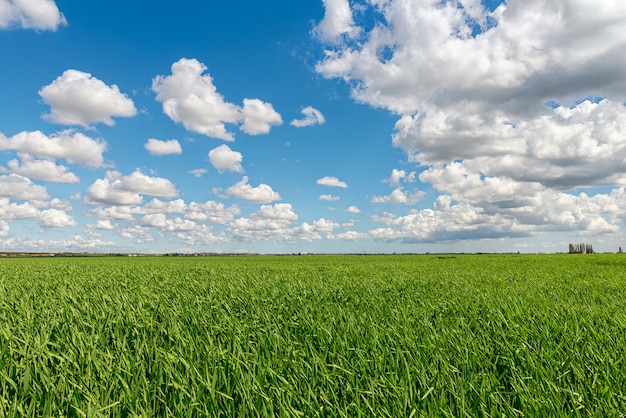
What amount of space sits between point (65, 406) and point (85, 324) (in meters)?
2.04

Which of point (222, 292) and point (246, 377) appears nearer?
point (246, 377)

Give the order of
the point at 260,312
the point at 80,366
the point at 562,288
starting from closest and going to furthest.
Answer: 1. the point at 80,366
2. the point at 260,312
3. the point at 562,288

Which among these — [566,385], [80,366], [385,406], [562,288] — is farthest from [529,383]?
[562,288]

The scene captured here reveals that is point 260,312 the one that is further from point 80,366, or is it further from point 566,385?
point 566,385

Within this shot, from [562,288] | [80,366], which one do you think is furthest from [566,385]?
[562,288]

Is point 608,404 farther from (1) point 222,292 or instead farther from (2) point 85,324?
(1) point 222,292

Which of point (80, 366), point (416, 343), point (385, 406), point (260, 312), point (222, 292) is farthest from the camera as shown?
point (222, 292)

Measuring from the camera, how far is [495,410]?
2.12 metres

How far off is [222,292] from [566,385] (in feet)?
17.5

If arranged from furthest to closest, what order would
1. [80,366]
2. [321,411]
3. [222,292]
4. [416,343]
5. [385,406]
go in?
[222,292] → [416,343] → [80,366] → [385,406] → [321,411]

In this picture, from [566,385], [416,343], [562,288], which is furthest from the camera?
[562,288]

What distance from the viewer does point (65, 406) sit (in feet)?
7.70

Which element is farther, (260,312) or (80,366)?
(260,312)

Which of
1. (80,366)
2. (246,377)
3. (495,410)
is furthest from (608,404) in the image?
(80,366)
